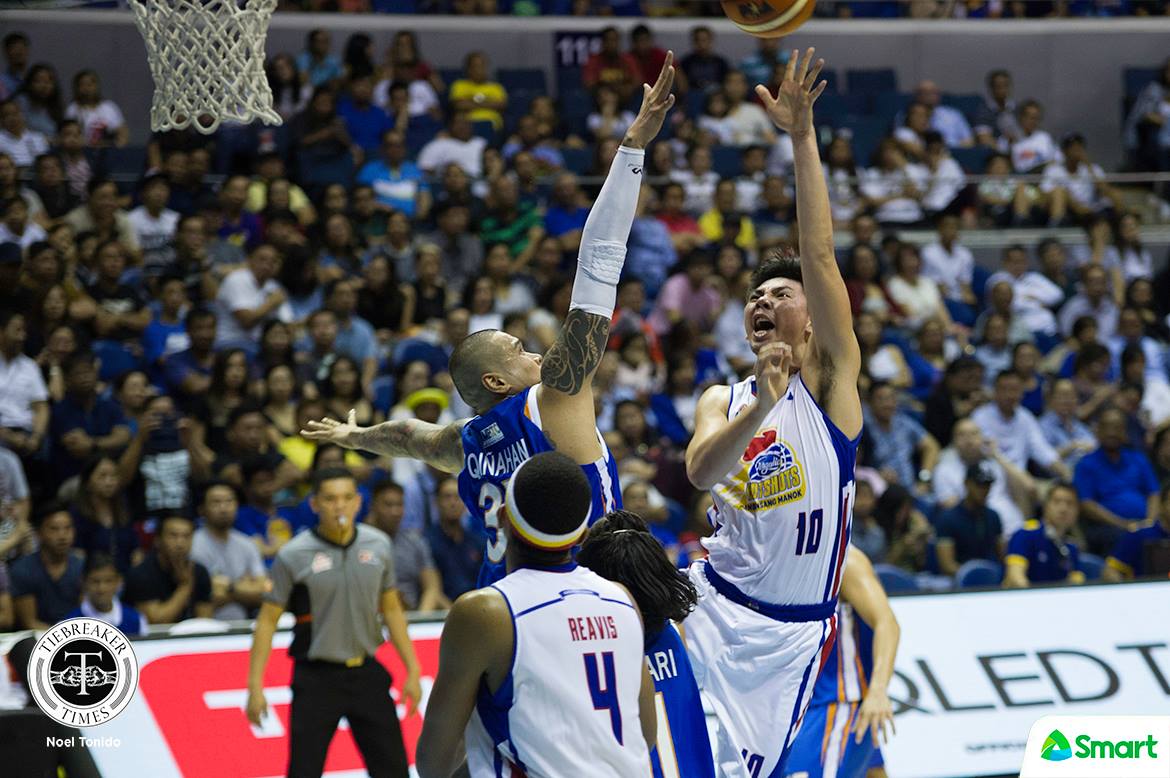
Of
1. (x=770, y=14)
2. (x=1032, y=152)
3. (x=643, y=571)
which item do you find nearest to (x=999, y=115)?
(x=1032, y=152)

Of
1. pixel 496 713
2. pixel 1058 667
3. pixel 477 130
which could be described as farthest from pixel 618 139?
pixel 496 713

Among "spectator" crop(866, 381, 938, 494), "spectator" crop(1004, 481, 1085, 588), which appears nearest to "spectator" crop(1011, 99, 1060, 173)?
"spectator" crop(866, 381, 938, 494)

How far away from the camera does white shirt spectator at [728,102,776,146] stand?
15.1 meters

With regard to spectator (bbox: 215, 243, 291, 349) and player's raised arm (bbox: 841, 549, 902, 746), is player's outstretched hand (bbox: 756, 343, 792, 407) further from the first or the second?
spectator (bbox: 215, 243, 291, 349)

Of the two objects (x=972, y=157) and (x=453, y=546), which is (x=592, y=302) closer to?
(x=453, y=546)

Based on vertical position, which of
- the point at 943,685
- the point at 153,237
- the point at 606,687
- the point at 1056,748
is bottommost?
the point at 943,685

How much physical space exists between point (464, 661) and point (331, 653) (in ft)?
12.1

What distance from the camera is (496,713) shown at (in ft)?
12.6

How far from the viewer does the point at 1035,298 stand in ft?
46.1

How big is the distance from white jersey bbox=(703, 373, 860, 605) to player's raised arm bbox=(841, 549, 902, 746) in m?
0.69

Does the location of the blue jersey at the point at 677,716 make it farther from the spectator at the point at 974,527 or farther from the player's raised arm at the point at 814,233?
the spectator at the point at 974,527

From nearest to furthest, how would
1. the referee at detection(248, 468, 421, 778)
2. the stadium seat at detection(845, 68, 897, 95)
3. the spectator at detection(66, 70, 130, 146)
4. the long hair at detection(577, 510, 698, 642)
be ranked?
1. the long hair at detection(577, 510, 698, 642)
2. the referee at detection(248, 468, 421, 778)
3. the spectator at detection(66, 70, 130, 146)
4. the stadium seat at detection(845, 68, 897, 95)

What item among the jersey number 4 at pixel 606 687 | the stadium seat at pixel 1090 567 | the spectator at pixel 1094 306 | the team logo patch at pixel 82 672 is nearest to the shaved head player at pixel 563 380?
the jersey number 4 at pixel 606 687

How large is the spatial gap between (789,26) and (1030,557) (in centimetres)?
548
